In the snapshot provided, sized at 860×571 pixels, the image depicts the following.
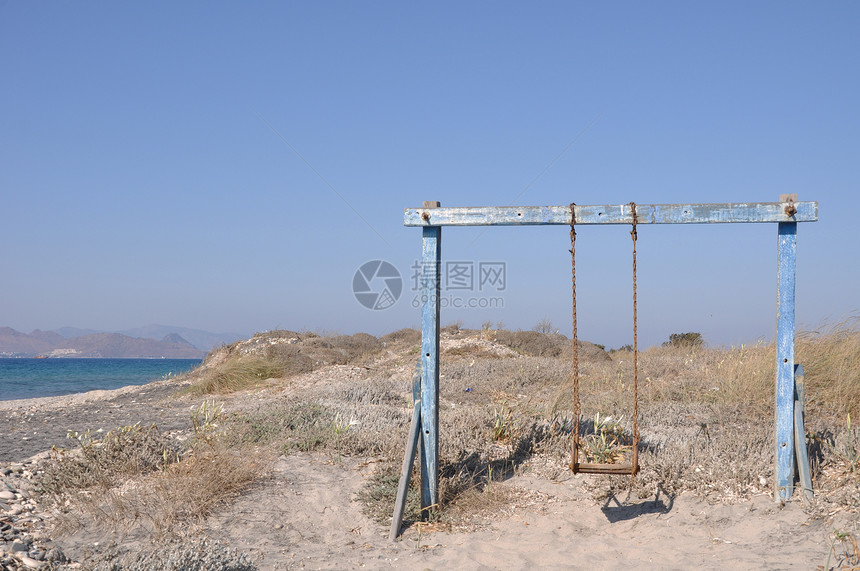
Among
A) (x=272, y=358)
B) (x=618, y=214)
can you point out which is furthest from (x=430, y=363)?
(x=272, y=358)

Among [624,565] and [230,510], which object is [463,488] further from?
[230,510]

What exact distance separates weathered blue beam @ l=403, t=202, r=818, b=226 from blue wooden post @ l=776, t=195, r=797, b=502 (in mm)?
140

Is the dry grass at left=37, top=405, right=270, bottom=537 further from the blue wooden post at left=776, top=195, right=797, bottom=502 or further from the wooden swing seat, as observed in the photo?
the blue wooden post at left=776, top=195, right=797, bottom=502

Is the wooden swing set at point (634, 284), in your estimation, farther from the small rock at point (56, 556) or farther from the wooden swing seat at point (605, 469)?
the small rock at point (56, 556)

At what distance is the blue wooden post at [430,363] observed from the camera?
17.2 ft

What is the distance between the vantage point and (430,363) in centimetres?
536

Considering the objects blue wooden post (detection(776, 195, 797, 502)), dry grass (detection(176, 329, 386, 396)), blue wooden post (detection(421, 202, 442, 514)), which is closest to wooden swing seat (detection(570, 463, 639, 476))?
blue wooden post (detection(421, 202, 442, 514))

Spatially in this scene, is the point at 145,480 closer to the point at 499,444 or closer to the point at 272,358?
the point at 499,444

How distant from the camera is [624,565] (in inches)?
166

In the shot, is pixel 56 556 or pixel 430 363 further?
pixel 430 363

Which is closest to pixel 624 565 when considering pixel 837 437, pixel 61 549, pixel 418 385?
pixel 418 385

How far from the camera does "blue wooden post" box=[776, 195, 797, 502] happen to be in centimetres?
490

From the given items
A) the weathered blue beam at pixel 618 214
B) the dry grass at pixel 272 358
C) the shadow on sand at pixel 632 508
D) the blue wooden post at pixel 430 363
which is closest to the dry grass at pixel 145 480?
the blue wooden post at pixel 430 363

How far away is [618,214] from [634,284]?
64 cm
